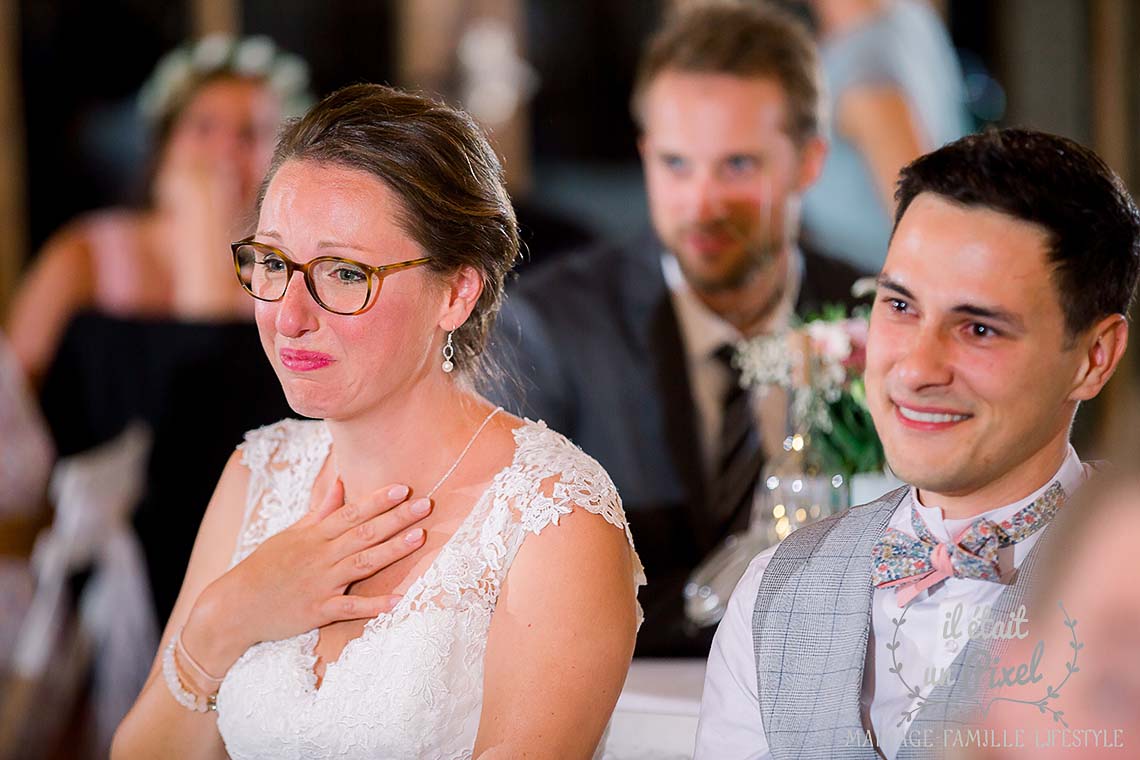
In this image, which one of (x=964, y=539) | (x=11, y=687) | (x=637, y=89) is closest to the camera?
(x=964, y=539)

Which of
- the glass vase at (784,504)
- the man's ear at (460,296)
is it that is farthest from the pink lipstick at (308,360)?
the glass vase at (784,504)

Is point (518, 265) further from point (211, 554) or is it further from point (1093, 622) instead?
point (1093, 622)

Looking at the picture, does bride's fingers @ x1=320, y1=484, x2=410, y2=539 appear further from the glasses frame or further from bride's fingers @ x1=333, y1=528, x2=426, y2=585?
the glasses frame

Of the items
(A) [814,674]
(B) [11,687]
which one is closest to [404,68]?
(B) [11,687]

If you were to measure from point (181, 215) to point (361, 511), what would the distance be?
11.0 ft

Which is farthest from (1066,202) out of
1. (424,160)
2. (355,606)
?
(355,606)

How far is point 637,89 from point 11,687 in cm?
296

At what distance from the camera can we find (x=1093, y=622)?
1.04 m

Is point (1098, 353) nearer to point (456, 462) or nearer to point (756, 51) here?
point (456, 462)

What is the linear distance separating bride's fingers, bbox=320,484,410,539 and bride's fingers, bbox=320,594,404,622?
95mm

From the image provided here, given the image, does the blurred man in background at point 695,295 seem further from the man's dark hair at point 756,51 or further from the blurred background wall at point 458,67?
the blurred background wall at point 458,67

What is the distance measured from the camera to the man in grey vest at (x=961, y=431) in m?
1.45

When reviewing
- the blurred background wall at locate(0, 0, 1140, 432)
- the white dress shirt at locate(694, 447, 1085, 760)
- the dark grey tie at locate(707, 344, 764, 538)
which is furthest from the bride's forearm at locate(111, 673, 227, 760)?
the blurred background wall at locate(0, 0, 1140, 432)

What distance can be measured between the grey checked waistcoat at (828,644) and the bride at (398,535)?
21 cm
